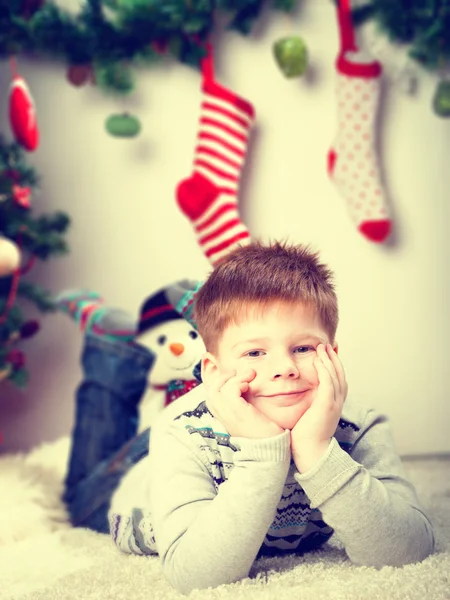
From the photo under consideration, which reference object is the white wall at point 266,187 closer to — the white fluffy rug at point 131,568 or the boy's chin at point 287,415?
the white fluffy rug at point 131,568

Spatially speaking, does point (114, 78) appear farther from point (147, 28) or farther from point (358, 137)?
point (358, 137)

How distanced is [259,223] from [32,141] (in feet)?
2.03

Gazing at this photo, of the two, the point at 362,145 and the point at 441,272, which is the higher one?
the point at 362,145

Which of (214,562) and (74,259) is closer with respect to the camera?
(214,562)

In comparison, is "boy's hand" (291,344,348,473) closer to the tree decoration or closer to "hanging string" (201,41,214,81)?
the tree decoration

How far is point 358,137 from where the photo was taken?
172cm

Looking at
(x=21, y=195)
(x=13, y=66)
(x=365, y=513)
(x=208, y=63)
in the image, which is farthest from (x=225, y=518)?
(x=13, y=66)

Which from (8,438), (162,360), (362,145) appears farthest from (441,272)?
(8,438)

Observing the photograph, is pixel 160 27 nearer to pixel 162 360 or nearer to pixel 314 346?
pixel 162 360

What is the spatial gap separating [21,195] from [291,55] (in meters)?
0.73

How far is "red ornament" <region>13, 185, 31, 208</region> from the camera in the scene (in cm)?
159

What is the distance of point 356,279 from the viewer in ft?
5.94

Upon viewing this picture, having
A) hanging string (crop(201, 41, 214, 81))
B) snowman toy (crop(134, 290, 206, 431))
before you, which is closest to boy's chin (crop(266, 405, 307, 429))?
snowman toy (crop(134, 290, 206, 431))

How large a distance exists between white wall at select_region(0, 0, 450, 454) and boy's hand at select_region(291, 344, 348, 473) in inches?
41.7
